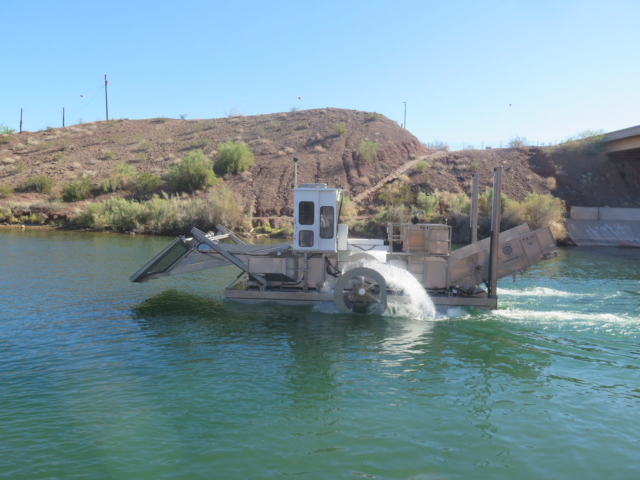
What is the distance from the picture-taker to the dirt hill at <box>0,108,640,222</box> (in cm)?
5122

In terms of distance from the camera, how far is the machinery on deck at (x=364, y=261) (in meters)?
14.0

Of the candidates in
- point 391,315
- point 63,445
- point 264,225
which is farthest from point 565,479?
point 264,225

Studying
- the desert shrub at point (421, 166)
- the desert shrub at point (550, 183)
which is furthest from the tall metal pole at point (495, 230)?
the desert shrub at point (550, 183)

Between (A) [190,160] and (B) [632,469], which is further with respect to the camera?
(A) [190,160]

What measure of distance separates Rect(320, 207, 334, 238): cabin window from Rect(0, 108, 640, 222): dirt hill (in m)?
33.9

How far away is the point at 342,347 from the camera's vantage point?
11.5 metres

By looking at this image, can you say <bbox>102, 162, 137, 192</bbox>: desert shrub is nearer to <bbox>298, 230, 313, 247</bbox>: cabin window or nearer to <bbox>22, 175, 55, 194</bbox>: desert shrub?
<bbox>22, 175, 55, 194</bbox>: desert shrub

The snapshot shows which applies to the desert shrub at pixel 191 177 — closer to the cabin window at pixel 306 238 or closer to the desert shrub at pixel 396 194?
the desert shrub at pixel 396 194

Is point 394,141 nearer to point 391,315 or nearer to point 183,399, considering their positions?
point 391,315

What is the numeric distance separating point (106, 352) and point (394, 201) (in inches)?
1464

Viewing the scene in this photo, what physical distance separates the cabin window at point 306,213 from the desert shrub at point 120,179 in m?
43.7

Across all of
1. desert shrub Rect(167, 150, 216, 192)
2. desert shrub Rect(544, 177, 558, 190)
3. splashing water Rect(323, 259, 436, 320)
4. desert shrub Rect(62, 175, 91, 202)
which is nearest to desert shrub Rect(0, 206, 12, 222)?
desert shrub Rect(62, 175, 91, 202)

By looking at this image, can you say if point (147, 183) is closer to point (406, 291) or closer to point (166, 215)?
point (166, 215)

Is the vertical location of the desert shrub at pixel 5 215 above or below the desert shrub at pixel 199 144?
below
